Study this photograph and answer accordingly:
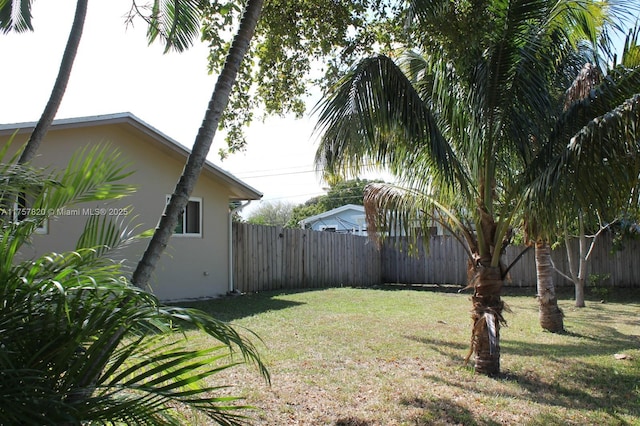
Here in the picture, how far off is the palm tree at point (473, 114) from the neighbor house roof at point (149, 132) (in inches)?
220

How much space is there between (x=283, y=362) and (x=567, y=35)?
211 inches

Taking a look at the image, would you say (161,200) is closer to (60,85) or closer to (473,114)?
(60,85)

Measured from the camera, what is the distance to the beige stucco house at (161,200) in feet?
31.2

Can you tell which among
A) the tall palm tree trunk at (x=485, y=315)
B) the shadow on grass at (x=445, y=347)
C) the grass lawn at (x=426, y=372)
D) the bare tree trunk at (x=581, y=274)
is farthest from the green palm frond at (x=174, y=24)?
the bare tree trunk at (x=581, y=274)

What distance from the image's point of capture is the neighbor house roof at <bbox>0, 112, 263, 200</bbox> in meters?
8.97

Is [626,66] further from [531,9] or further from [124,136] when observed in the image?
[124,136]

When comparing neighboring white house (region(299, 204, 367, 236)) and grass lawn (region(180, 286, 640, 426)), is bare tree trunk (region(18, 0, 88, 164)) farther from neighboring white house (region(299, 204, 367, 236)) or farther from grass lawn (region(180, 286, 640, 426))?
neighboring white house (region(299, 204, 367, 236))

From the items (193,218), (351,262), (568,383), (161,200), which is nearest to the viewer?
(568,383)

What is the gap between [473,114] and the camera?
546 centimetres

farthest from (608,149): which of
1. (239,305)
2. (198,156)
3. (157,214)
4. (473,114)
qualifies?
(157,214)

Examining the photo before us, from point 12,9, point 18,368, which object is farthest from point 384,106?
point 12,9

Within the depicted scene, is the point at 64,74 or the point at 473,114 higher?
the point at 64,74

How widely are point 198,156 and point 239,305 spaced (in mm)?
8362

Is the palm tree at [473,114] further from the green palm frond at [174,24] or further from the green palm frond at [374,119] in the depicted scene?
the green palm frond at [174,24]
